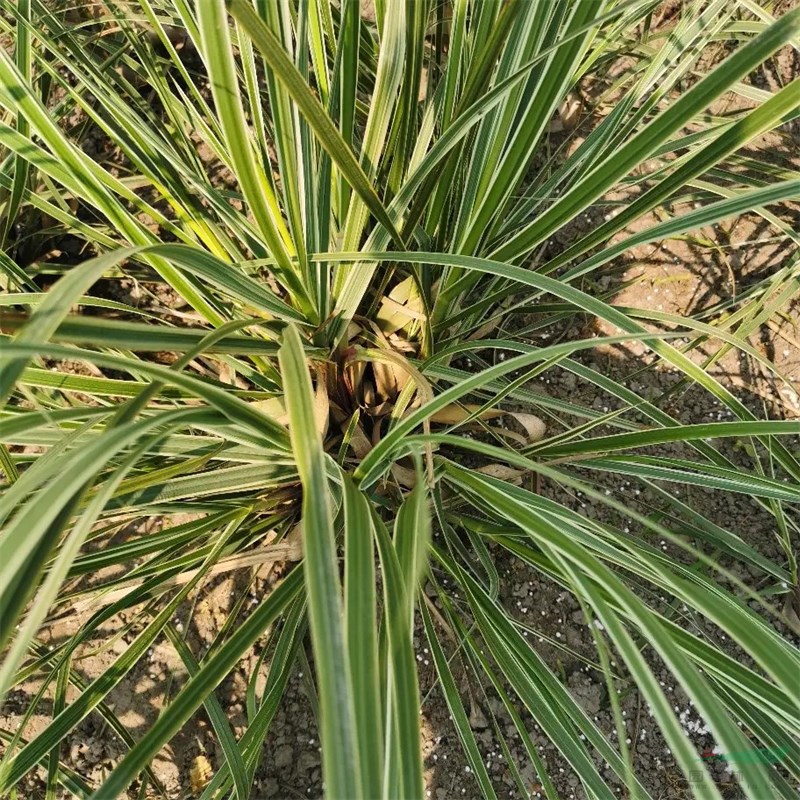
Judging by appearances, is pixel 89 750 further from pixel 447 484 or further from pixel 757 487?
pixel 757 487

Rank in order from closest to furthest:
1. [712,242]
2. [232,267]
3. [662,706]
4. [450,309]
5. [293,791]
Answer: [662,706]
[232,267]
[450,309]
[293,791]
[712,242]

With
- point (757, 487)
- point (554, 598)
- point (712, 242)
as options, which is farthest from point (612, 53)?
point (554, 598)

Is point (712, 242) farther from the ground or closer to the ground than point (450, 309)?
farther from the ground

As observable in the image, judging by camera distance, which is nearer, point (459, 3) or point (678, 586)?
point (678, 586)

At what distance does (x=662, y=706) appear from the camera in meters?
0.42

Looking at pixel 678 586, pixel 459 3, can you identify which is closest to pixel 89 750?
pixel 678 586

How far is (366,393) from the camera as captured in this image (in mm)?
852

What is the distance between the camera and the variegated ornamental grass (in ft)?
1.38

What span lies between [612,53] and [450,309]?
1.63 ft

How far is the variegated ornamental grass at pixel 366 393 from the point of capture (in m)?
0.42

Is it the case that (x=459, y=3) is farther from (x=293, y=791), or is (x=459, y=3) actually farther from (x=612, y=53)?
(x=293, y=791)

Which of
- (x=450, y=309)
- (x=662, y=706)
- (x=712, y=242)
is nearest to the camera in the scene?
(x=662, y=706)

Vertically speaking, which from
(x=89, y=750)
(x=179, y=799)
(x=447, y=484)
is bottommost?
(x=179, y=799)

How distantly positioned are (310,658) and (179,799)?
257 mm
